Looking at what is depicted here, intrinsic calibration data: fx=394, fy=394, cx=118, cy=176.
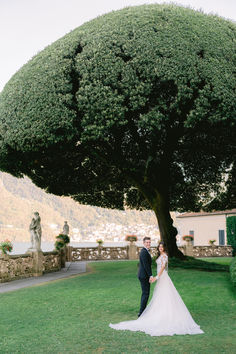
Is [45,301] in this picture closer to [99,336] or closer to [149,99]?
[99,336]

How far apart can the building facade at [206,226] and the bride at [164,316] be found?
3633cm

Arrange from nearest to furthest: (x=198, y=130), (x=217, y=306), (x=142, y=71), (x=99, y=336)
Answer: (x=99, y=336) < (x=217, y=306) < (x=142, y=71) < (x=198, y=130)

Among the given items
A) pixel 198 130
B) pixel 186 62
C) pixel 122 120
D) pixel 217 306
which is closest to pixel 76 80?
pixel 122 120

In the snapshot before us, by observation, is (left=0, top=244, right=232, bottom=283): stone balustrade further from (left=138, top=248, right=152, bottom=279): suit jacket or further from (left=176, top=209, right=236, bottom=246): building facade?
(left=138, top=248, right=152, bottom=279): suit jacket

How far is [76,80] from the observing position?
16.4m

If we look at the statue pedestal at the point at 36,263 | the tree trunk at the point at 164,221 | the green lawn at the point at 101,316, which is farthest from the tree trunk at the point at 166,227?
the statue pedestal at the point at 36,263

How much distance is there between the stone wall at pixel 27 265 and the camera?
19.1m


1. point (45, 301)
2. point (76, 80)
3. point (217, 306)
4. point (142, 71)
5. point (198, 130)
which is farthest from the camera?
point (198, 130)

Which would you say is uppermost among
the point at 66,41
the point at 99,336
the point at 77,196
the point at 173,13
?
the point at 173,13

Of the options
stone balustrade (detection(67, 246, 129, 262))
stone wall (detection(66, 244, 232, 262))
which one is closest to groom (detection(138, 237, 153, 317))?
stone wall (detection(66, 244, 232, 262))

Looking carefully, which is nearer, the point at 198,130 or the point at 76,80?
the point at 76,80

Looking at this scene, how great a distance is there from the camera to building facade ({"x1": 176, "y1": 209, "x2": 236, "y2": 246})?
45.9 meters

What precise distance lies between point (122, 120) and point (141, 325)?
887cm

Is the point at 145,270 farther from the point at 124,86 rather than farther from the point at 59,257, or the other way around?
the point at 59,257
